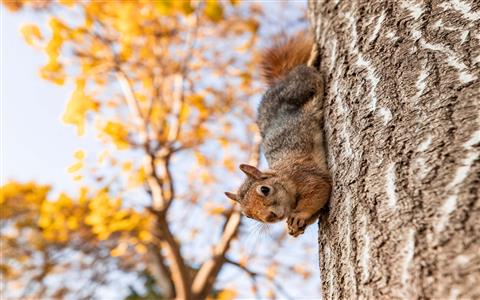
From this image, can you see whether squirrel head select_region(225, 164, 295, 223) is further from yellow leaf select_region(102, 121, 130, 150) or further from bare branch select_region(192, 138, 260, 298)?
yellow leaf select_region(102, 121, 130, 150)

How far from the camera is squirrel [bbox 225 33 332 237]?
188cm

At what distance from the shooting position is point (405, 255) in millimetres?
1015

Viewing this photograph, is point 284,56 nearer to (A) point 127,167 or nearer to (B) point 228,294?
(A) point 127,167

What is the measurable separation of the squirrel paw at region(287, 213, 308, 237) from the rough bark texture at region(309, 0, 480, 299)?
0.53 ft

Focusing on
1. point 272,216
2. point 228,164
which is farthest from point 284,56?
point 228,164

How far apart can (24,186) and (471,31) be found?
9.43m

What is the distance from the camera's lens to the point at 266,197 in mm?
2070

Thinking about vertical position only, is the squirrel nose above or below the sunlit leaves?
below

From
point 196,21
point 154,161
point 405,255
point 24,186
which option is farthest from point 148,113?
point 24,186

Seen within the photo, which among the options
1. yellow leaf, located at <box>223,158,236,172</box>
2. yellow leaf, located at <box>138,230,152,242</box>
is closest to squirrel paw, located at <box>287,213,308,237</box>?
yellow leaf, located at <box>138,230,152,242</box>

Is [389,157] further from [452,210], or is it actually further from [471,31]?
[471,31]

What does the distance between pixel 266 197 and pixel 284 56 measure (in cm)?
114

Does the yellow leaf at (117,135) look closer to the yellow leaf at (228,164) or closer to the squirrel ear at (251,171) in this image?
the yellow leaf at (228,164)

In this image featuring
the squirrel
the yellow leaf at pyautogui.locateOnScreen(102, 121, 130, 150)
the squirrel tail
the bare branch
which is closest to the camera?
the squirrel
